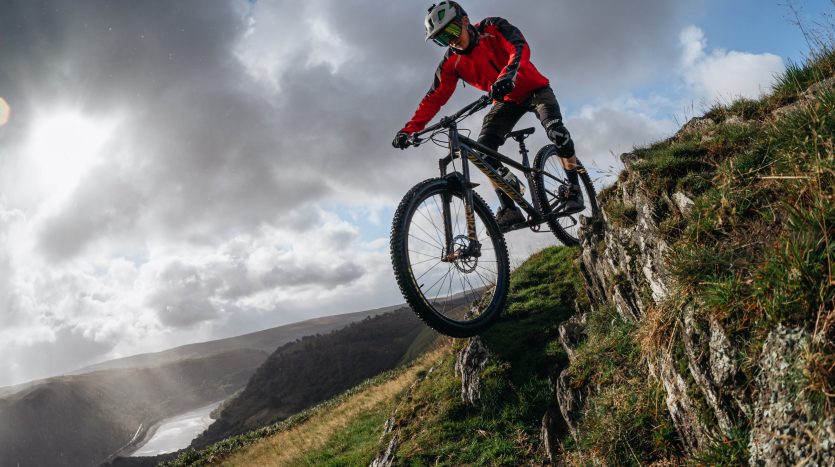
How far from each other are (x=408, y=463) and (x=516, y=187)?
4.32 meters

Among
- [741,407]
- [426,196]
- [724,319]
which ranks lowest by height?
[741,407]

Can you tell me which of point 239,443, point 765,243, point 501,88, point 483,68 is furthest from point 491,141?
point 239,443

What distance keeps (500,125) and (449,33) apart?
1774 millimetres

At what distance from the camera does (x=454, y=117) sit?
630 centimetres

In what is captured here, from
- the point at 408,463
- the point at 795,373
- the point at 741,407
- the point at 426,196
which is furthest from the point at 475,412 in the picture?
→ the point at 795,373

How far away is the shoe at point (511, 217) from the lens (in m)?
7.50

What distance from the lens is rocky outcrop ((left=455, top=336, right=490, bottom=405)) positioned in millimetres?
6809

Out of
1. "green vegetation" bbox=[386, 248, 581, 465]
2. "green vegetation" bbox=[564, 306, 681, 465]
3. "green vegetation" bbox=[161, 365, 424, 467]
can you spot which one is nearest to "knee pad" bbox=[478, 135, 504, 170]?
"green vegetation" bbox=[386, 248, 581, 465]

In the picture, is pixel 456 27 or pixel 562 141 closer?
pixel 456 27

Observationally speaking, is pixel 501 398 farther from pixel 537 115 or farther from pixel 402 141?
pixel 537 115

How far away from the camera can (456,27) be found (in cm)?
650

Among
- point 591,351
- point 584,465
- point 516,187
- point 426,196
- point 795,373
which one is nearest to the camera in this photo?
point 795,373

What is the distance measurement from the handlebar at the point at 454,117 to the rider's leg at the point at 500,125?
1171 mm

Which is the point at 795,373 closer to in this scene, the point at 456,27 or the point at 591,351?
the point at 591,351
